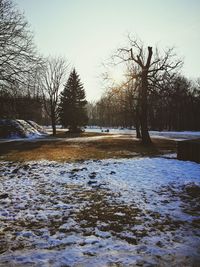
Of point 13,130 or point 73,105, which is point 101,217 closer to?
point 13,130

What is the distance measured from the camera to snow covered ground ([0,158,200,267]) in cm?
388

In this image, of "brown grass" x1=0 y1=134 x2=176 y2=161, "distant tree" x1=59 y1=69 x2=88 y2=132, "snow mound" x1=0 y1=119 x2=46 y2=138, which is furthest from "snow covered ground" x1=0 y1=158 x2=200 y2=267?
"distant tree" x1=59 y1=69 x2=88 y2=132

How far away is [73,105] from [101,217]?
1624 inches

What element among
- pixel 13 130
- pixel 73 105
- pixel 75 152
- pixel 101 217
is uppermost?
pixel 73 105

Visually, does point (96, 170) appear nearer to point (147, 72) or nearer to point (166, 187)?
point (166, 187)

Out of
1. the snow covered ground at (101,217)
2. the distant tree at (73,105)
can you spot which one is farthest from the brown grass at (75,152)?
the distant tree at (73,105)

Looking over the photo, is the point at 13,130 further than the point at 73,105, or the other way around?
the point at 73,105

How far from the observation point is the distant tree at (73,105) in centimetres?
4566

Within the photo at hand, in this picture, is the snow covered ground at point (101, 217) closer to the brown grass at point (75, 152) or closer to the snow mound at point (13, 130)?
the brown grass at point (75, 152)

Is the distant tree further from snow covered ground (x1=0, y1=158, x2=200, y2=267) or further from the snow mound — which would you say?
snow covered ground (x1=0, y1=158, x2=200, y2=267)

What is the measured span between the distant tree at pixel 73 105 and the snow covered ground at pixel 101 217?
118 ft

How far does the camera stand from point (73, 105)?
45.9 metres

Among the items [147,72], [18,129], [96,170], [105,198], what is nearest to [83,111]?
[18,129]

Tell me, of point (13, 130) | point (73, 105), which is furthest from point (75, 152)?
point (73, 105)
